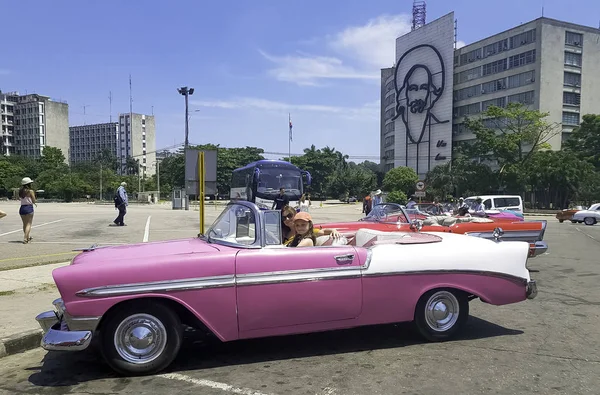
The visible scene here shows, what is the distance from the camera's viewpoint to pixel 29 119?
12950 cm

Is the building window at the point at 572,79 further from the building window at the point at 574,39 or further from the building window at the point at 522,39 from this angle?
the building window at the point at 522,39

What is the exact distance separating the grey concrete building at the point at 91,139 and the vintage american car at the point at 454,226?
6414 inches

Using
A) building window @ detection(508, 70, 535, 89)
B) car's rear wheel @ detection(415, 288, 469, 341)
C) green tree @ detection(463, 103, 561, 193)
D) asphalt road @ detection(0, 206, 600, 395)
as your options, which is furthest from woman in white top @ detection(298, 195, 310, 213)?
building window @ detection(508, 70, 535, 89)

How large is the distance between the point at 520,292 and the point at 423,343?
1.27 metres

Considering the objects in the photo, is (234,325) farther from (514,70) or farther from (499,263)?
(514,70)

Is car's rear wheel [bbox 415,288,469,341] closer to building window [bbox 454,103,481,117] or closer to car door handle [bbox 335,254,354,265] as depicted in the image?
car door handle [bbox 335,254,354,265]

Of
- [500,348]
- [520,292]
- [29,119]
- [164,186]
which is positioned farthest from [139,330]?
[29,119]

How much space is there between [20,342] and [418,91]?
83135mm

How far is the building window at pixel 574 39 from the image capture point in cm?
6453

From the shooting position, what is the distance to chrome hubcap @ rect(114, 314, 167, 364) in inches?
156

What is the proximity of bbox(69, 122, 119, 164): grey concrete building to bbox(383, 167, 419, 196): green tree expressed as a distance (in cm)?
11732

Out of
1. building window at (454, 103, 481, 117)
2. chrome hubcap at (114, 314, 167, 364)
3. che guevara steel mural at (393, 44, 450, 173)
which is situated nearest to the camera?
chrome hubcap at (114, 314, 167, 364)

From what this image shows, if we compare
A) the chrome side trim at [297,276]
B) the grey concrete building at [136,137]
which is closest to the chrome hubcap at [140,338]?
the chrome side trim at [297,276]

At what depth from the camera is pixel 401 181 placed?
223 feet
